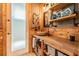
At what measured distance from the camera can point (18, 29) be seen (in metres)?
1.97

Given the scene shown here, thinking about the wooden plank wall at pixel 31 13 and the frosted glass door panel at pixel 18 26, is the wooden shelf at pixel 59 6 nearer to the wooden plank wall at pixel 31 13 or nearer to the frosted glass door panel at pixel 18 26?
the wooden plank wall at pixel 31 13

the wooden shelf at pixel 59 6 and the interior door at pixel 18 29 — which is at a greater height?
the wooden shelf at pixel 59 6

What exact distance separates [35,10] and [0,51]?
31.8 inches

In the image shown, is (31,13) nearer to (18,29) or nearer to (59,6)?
(18,29)

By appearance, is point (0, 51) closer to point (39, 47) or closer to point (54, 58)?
point (39, 47)

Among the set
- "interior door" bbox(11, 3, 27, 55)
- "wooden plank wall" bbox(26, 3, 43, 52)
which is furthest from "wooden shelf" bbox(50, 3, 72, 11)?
"interior door" bbox(11, 3, 27, 55)

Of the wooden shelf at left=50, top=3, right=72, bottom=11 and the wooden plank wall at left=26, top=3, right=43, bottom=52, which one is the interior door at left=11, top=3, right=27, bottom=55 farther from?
the wooden shelf at left=50, top=3, right=72, bottom=11

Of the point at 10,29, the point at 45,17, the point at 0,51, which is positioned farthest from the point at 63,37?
the point at 0,51

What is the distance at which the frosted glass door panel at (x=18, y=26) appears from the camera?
1.94 m

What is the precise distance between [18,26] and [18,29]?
0.05 metres

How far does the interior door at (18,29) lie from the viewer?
6.37 ft

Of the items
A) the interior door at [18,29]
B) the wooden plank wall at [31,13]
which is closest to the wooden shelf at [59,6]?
the wooden plank wall at [31,13]

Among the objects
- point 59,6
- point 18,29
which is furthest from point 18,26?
point 59,6

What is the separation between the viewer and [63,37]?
7.13ft
